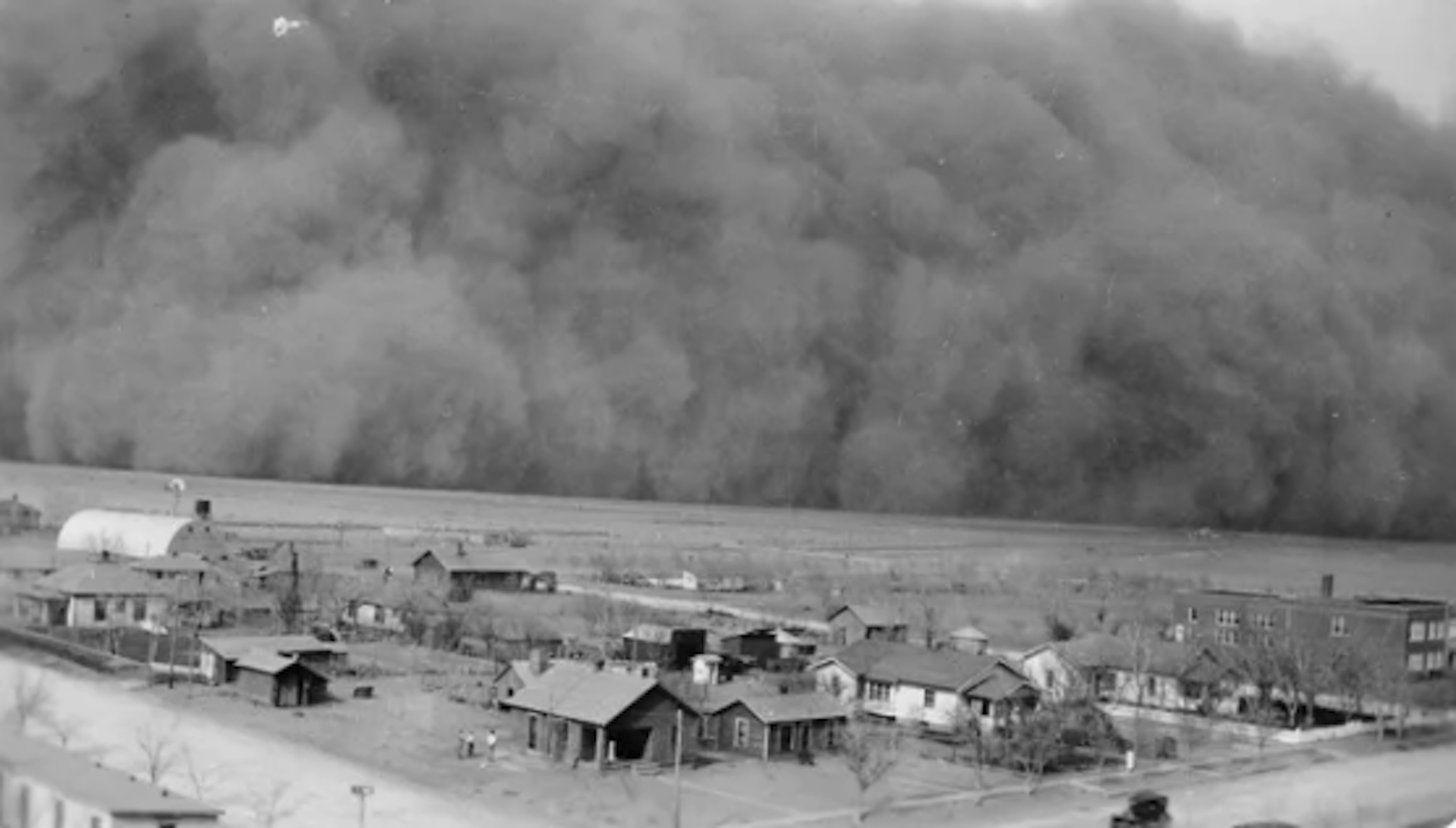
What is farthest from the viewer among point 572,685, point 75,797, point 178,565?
point 572,685

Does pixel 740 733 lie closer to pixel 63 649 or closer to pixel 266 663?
pixel 266 663

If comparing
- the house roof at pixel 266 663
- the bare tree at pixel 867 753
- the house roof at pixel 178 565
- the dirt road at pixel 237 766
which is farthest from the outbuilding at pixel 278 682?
the bare tree at pixel 867 753

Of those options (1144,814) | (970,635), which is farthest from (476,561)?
(1144,814)

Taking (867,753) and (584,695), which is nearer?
(584,695)

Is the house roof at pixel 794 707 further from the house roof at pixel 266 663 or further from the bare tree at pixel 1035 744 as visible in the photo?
the house roof at pixel 266 663

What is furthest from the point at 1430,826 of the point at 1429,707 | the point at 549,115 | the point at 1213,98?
the point at 549,115
